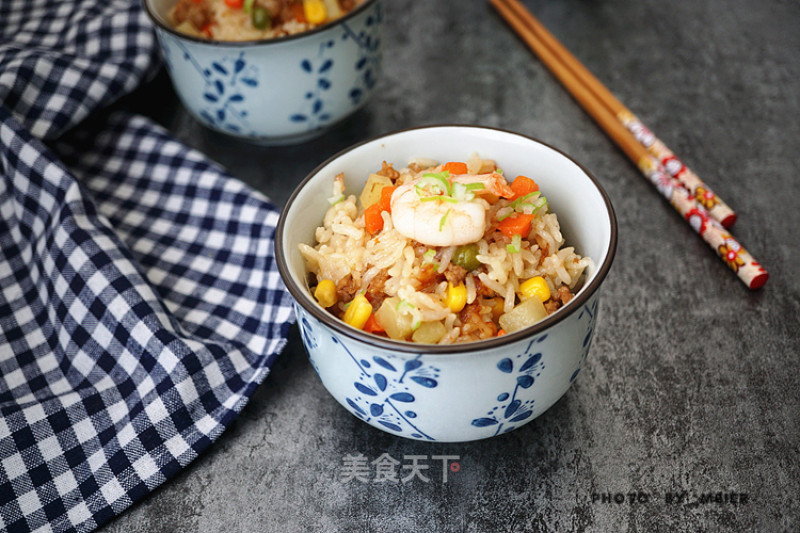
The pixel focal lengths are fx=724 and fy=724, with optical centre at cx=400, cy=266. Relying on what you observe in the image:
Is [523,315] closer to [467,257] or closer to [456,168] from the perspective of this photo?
[467,257]

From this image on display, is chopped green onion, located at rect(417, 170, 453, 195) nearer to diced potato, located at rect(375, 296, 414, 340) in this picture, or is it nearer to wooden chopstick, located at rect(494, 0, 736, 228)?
diced potato, located at rect(375, 296, 414, 340)

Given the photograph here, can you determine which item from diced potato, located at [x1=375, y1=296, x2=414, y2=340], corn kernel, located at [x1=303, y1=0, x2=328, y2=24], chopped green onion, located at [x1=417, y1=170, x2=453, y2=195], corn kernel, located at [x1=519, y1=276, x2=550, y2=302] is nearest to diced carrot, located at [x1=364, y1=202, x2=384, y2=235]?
chopped green onion, located at [x1=417, y1=170, x2=453, y2=195]

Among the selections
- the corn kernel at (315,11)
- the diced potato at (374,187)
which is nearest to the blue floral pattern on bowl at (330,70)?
the corn kernel at (315,11)

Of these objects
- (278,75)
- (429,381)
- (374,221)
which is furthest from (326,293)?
(278,75)

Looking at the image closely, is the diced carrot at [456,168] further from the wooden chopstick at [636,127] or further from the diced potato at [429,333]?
the wooden chopstick at [636,127]

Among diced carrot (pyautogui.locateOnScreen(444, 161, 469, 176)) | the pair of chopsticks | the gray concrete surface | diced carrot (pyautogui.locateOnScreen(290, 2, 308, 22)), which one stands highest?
diced carrot (pyautogui.locateOnScreen(290, 2, 308, 22))

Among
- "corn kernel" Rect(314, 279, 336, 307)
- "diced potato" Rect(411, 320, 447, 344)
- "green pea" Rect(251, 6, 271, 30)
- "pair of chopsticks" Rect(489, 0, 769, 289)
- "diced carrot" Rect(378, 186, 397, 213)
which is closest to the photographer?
"diced potato" Rect(411, 320, 447, 344)
